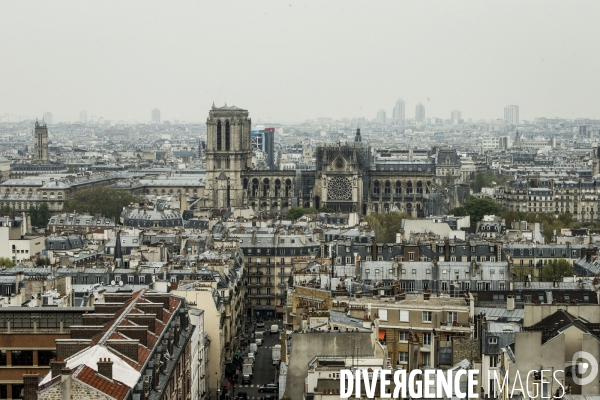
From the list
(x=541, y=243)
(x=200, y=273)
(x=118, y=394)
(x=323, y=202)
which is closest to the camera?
(x=118, y=394)

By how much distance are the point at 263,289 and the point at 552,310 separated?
42919 mm

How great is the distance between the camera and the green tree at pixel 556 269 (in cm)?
6519

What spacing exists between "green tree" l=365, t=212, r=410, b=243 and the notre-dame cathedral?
28408mm

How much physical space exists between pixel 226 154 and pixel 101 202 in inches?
673

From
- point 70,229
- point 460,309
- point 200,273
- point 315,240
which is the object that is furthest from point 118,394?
point 70,229

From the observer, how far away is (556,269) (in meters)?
66.6

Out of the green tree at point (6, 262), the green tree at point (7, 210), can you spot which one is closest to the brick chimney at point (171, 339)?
the green tree at point (6, 262)

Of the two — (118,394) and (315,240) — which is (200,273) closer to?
(315,240)

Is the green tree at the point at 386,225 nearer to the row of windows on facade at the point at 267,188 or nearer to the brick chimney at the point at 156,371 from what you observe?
the row of windows on facade at the point at 267,188

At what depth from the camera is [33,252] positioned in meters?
82.1

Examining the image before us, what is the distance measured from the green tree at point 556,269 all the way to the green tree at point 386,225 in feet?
66.1

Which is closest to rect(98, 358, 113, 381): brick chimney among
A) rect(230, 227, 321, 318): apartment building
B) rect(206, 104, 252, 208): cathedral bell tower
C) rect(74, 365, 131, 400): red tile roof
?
rect(74, 365, 131, 400): red tile roof

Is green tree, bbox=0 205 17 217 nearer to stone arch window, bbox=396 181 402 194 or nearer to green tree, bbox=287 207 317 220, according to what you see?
green tree, bbox=287 207 317 220

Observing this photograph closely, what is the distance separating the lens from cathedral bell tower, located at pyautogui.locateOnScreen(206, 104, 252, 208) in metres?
144
